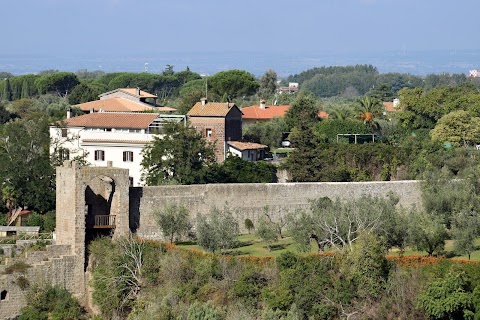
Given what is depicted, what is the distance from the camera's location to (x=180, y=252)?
36.3 metres

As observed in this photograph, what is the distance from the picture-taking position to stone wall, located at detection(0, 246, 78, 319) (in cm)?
3638

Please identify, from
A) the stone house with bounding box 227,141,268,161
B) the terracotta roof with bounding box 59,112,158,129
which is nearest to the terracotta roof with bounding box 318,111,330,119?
the stone house with bounding box 227,141,268,161

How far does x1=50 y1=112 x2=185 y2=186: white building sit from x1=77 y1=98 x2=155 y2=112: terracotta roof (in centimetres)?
1342

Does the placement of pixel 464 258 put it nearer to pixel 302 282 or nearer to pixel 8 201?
pixel 302 282

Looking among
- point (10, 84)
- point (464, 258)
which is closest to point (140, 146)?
point (464, 258)

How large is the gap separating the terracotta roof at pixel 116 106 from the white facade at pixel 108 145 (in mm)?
15057

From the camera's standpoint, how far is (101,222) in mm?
38625

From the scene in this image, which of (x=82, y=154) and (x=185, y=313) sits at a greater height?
(x=82, y=154)

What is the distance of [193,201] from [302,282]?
8.16m

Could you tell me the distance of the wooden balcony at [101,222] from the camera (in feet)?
126

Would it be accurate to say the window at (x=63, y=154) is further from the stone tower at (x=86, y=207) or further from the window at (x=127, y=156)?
the stone tower at (x=86, y=207)

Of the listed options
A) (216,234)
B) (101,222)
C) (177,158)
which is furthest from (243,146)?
(216,234)

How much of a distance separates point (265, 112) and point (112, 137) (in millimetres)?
21036

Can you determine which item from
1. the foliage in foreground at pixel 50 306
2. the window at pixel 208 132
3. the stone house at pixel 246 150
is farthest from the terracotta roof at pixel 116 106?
the foliage in foreground at pixel 50 306
